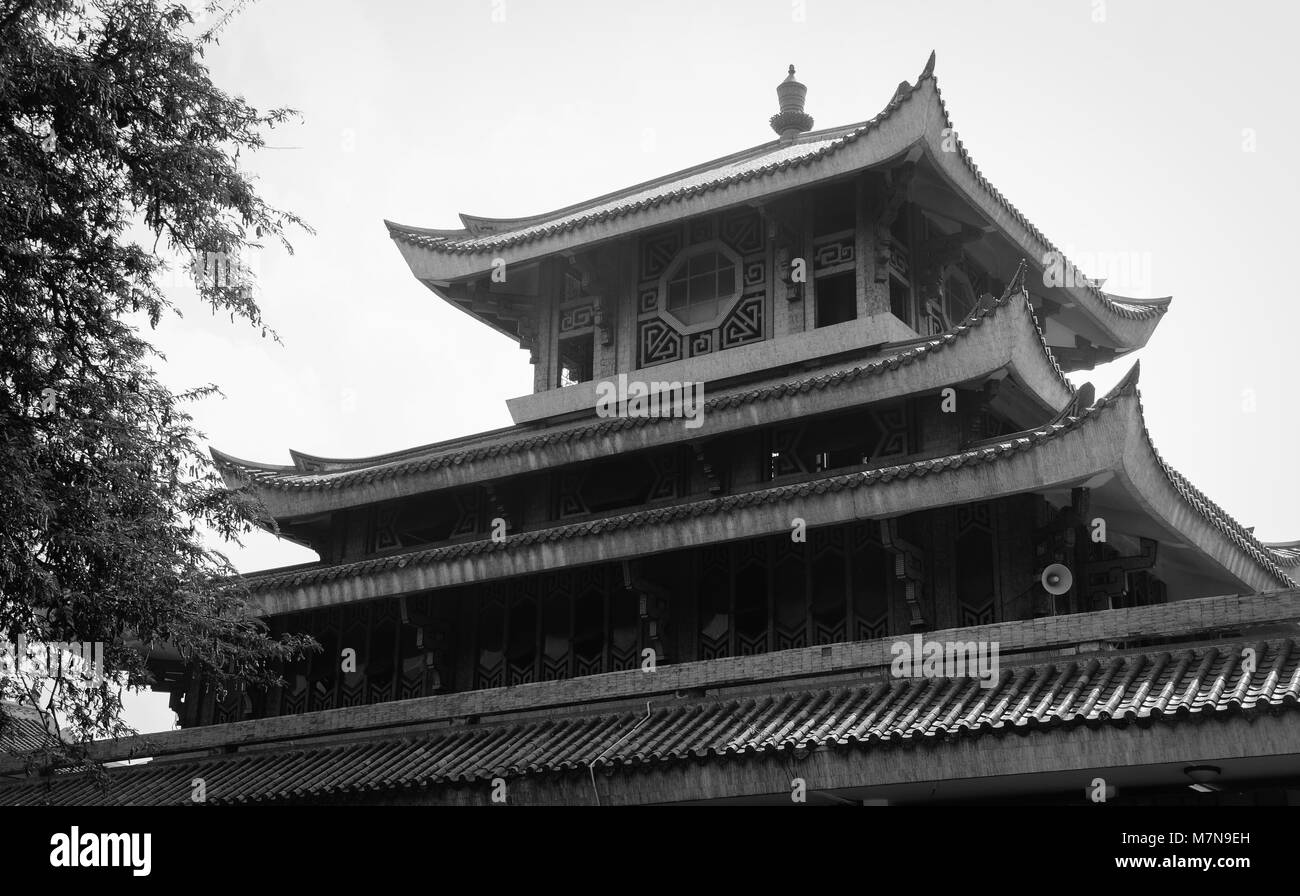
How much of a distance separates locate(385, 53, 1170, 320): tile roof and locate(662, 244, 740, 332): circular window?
36.5 inches

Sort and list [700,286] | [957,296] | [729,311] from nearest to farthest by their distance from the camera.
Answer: [729,311]
[700,286]
[957,296]

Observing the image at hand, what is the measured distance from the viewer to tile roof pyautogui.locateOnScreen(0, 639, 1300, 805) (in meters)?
11.6

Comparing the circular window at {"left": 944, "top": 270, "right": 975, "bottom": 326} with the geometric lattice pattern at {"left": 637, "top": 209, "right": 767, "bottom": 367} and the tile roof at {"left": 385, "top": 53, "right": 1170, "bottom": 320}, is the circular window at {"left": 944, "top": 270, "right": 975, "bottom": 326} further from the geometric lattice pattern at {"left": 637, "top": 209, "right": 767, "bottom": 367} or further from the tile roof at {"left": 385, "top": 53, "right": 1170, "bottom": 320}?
the geometric lattice pattern at {"left": 637, "top": 209, "right": 767, "bottom": 367}

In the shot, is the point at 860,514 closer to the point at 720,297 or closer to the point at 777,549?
the point at 777,549

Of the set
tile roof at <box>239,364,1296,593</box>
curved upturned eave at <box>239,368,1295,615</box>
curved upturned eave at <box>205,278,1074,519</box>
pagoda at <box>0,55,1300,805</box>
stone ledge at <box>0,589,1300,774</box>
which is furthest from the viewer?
curved upturned eave at <box>205,278,1074,519</box>

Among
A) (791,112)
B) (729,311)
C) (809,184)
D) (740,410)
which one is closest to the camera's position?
(740,410)

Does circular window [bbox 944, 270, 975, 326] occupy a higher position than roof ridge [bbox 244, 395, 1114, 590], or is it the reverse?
circular window [bbox 944, 270, 975, 326]

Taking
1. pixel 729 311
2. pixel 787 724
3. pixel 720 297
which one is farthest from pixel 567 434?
pixel 787 724

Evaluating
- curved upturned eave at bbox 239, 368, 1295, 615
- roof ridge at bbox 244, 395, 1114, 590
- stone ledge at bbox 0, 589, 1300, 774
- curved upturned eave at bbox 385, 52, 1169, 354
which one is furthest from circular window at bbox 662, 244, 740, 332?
stone ledge at bbox 0, 589, 1300, 774

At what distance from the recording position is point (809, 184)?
17266mm

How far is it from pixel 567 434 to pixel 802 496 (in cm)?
356

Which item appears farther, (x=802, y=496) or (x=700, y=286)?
(x=700, y=286)

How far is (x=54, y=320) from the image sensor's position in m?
12.4

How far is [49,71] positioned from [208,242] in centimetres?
209
